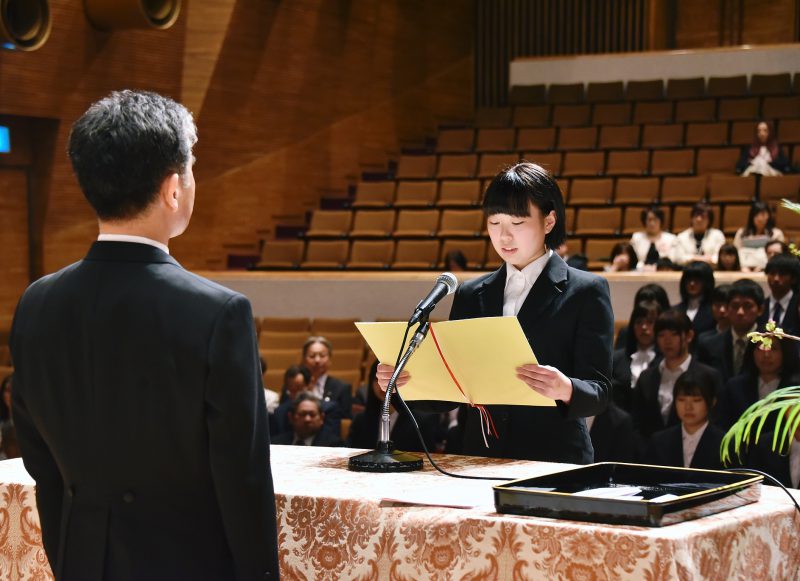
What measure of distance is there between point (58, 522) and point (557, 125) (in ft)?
27.7

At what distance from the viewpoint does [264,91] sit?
8758 mm

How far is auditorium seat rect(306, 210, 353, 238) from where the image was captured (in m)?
8.27

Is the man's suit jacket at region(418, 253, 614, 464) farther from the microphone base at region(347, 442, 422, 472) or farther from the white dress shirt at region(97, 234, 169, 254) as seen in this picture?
the white dress shirt at region(97, 234, 169, 254)

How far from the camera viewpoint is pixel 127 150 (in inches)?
48.7

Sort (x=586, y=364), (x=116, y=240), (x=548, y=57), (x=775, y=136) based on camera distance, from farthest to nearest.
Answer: (x=548, y=57)
(x=775, y=136)
(x=586, y=364)
(x=116, y=240)

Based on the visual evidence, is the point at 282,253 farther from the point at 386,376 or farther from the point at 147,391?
the point at 147,391

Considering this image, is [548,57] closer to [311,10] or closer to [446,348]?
[311,10]

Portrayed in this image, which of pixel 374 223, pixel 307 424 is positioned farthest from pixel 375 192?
pixel 307 424

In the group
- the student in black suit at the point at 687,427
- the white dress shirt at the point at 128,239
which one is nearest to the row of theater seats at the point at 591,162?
the student in black suit at the point at 687,427

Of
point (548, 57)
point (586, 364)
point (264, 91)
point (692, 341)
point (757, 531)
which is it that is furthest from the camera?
point (548, 57)

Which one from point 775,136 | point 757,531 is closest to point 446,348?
point 757,531

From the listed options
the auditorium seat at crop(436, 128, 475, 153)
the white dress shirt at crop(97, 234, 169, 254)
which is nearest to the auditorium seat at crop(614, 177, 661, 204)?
the auditorium seat at crop(436, 128, 475, 153)

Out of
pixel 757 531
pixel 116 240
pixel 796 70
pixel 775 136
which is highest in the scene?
pixel 796 70

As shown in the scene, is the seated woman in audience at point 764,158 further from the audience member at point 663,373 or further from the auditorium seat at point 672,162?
the audience member at point 663,373
